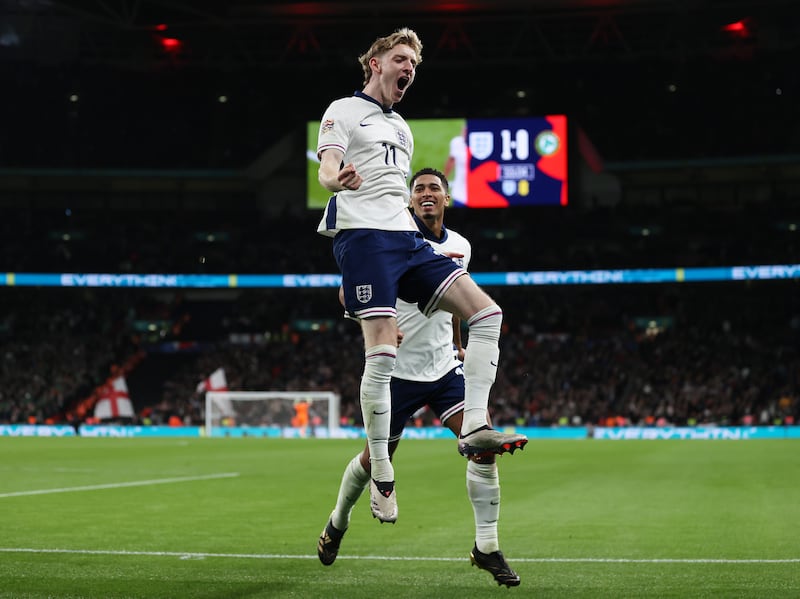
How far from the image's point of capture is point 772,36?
4834 cm

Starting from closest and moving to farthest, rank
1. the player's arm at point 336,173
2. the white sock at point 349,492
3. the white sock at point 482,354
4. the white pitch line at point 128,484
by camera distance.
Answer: the player's arm at point 336,173
the white sock at point 482,354
the white sock at point 349,492
the white pitch line at point 128,484

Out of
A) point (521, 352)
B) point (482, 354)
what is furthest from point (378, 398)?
point (521, 352)

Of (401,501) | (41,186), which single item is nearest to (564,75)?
(41,186)

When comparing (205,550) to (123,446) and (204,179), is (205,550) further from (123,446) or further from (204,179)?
(204,179)

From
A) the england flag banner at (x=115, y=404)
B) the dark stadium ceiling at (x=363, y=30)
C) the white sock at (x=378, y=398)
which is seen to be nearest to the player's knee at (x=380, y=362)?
the white sock at (x=378, y=398)

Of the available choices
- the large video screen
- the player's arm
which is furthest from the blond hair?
the large video screen

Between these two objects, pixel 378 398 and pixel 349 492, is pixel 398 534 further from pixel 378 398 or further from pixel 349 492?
pixel 378 398

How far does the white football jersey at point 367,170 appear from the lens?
255 inches

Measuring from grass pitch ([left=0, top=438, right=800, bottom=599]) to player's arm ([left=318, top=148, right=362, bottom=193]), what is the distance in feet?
7.57

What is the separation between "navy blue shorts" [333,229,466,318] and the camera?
643 cm

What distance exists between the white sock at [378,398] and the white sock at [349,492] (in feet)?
2.92

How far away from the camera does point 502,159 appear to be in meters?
44.1

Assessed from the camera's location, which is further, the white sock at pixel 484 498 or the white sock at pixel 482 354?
the white sock at pixel 484 498

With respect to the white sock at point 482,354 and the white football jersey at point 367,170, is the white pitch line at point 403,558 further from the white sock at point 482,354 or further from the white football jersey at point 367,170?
the white football jersey at point 367,170
